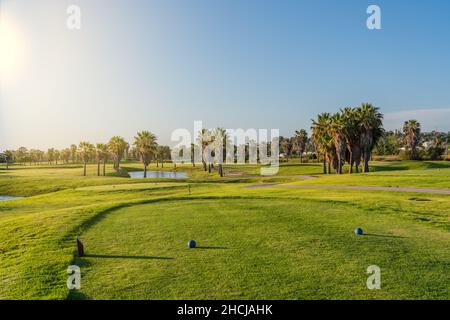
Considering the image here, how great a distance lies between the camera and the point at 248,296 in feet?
26.1

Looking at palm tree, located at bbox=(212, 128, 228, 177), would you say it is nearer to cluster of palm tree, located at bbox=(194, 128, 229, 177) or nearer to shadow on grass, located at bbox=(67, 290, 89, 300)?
cluster of palm tree, located at bbox=(194, 128, 229, 177)

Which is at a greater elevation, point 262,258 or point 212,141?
point 212,141

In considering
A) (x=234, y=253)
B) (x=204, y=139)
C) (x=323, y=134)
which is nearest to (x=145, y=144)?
(x=204, y=139)

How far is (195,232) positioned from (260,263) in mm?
5107

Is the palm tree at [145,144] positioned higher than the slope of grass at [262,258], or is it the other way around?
the palm tree at [145,144]

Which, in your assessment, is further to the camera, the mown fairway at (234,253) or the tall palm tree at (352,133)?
the tall palm tree at (352,133)

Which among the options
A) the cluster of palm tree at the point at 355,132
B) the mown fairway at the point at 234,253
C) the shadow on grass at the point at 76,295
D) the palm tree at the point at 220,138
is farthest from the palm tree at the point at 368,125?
the shadow on grass at the point at 76,295

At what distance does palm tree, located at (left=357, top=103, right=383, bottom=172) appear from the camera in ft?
222

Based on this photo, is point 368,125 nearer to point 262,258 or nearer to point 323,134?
point 323,134

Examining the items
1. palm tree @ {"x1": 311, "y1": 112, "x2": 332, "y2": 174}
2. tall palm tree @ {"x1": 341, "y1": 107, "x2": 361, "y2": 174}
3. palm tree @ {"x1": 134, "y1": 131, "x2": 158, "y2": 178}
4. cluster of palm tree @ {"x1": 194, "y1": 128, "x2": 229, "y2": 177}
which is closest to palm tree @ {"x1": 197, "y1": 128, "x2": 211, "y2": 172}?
cluster of palm tree @ {"x1": 194, "y1": 128, "x2": 229, "y2": 177}

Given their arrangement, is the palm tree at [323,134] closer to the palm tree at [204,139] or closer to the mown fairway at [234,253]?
the palm tree at [204,139]

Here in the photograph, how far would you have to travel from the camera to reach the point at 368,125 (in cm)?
6744

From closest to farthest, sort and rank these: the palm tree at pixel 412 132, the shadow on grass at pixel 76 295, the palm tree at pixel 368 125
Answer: the shadow on grass at pixel 76 295
the palm tree at pixel 368 125
the palm tree at pixel 412 132

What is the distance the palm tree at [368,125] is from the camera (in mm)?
67625
